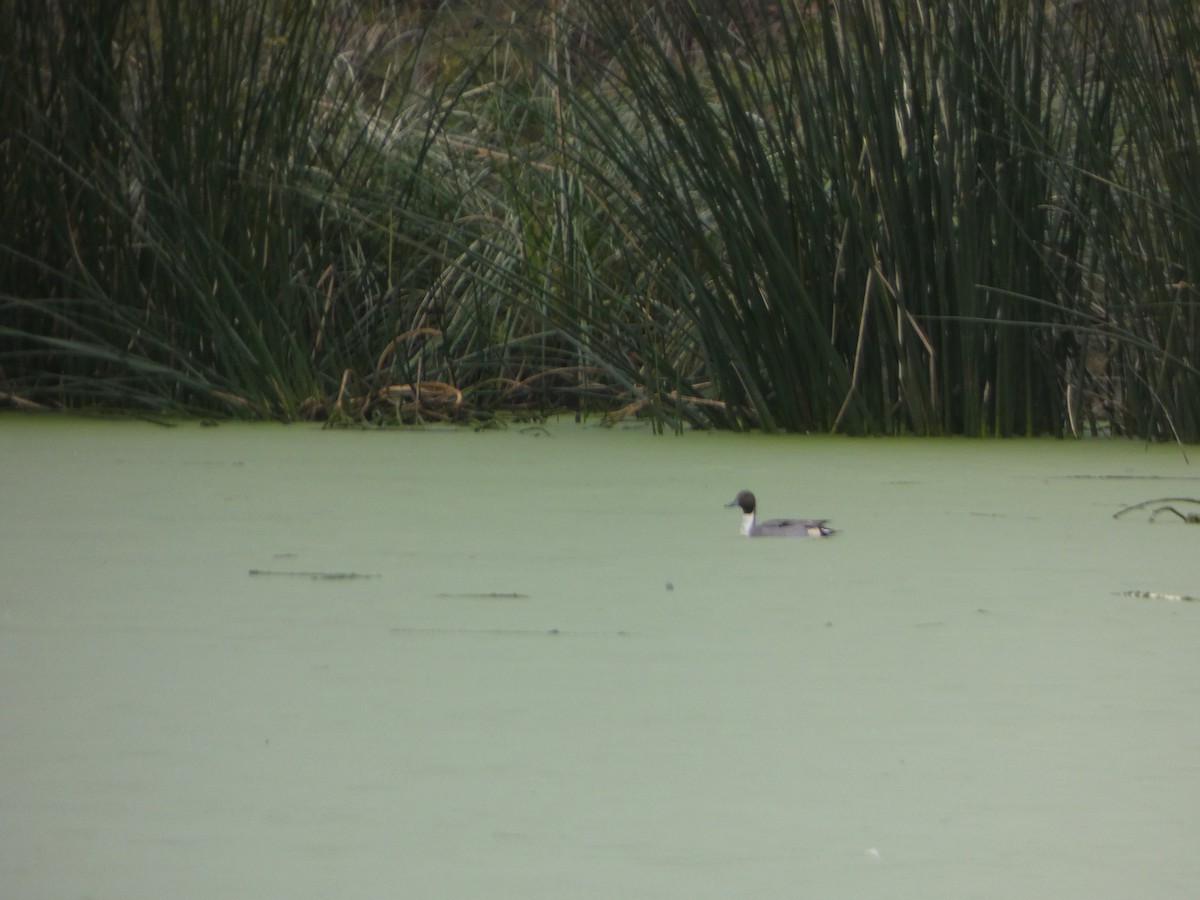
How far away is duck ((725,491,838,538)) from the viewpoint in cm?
200

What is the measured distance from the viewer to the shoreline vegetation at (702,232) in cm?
309

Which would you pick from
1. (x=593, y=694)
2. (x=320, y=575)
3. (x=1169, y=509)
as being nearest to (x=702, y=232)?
(x=1169, y=509)

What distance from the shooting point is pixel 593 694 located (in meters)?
1.32

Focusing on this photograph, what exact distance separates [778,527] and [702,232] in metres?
1.29

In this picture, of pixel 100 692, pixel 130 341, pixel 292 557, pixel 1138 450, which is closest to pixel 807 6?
pixel 1138 450

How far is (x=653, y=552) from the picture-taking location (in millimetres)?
1945

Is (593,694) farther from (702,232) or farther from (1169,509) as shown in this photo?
(702,232)

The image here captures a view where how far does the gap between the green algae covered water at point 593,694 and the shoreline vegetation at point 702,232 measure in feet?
2.46

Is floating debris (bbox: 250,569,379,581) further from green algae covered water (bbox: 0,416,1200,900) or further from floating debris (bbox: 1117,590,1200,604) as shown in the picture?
floating debris (bbox: 1117,590,1200,604)

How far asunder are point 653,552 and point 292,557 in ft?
1.18

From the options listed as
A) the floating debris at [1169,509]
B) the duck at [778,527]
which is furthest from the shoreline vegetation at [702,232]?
the duck at [778,527]

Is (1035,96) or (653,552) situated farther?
(1035,96)

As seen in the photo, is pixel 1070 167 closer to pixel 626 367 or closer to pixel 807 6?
pixel 807 6

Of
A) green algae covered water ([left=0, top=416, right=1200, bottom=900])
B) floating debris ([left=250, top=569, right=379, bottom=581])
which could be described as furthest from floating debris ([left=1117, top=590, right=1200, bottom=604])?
floating debris ([left=250, top=569, right=379, bottom=581])
